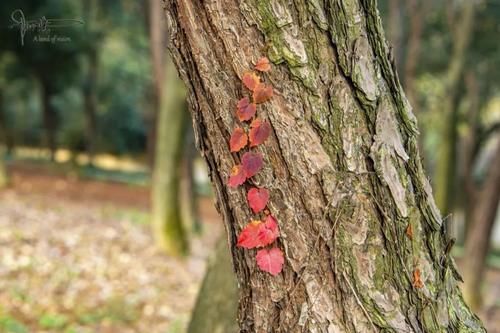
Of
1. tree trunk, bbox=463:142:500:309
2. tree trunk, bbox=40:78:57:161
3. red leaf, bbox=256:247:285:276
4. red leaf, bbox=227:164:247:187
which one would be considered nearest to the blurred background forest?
tree trunk, bbox=463:142:500:309

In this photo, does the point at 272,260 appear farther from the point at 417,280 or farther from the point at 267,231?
the point at 417,280

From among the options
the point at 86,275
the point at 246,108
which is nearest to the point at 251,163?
the point at 246,108

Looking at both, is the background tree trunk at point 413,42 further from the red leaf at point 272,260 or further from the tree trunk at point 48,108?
the red leaf at point 272,260

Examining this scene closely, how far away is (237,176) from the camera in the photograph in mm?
1627

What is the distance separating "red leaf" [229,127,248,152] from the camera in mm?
1597

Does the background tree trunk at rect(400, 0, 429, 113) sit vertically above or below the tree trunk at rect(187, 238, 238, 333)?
above

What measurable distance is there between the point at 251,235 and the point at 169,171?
7366mm

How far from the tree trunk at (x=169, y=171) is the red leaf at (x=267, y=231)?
700 centimetres

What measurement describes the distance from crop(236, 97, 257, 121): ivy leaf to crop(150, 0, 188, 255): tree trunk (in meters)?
7.00

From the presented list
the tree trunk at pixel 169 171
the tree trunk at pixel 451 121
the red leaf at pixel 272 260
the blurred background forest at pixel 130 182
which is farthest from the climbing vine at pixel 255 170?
the tree trunk at pixel 451 121

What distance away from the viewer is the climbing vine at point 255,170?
157 cm

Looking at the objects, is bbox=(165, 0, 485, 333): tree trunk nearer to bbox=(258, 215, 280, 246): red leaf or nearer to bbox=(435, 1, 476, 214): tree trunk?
bbox=(258, 215, 280, 246): red leaf

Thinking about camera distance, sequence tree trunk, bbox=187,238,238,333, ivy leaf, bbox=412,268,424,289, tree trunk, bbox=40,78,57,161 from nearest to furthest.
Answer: ivy leaf, bbox=412,268,424,289
tree trunk, bbox=187,238,238,333
tree trunk, bbox=40,78,57,161

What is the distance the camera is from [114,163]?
30.3 meters
